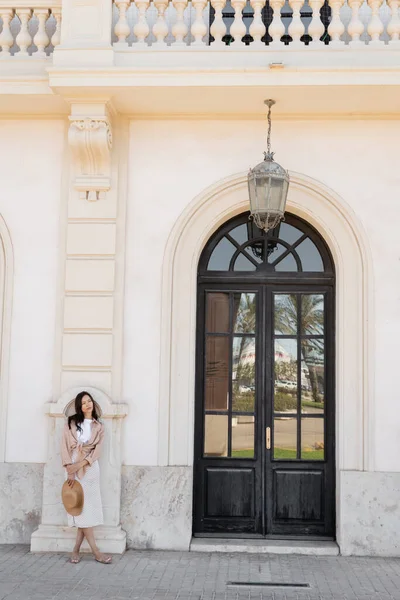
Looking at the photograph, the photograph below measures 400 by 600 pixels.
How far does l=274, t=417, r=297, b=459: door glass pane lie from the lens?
7.73 m

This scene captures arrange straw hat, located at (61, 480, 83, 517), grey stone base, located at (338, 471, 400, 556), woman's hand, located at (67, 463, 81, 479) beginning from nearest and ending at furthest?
1. straw hat, located at (61, 480, 83, 517)
2. woman's hand, located at (67, 463, 81, 479)
3. grey stone base, located at (338, 471, 400, 556)

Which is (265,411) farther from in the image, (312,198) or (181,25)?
(181,25)

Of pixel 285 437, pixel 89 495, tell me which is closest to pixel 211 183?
pixel 285 437

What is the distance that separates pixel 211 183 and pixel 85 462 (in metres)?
3.38

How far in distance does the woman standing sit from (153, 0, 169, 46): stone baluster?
13.0ft

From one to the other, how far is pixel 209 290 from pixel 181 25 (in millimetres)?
2991

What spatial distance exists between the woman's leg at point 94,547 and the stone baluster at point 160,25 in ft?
17.2

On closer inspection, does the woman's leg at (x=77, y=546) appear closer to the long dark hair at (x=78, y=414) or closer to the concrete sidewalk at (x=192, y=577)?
the concrete sidewalk at (x=192, y=577)

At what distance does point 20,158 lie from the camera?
7.90 m

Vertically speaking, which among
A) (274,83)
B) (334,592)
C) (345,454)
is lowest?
(334,592)

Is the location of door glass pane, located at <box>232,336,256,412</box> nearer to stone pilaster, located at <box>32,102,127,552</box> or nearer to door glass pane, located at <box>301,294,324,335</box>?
door glass pane, located at <box>301,294,324,335</box>

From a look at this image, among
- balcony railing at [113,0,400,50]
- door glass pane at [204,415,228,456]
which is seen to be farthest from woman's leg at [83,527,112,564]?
balcony railing at [113,0,400,50]

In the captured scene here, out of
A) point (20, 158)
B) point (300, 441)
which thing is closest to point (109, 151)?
point (20, 158)

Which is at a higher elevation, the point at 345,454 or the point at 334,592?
the point at 345,454
